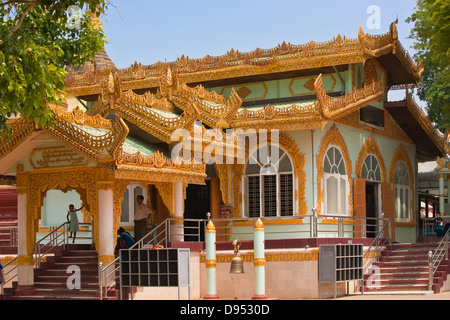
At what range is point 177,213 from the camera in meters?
21.2

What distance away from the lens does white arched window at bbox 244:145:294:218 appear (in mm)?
23609

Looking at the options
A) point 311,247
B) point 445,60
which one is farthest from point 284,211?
point 445,60

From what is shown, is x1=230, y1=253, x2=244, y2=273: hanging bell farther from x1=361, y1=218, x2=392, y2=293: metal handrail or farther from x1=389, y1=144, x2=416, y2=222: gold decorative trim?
x1=389, y1=144, x2=416, y2=222: gold decorative trim

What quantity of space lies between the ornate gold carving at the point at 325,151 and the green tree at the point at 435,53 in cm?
322

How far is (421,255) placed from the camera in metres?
22.4

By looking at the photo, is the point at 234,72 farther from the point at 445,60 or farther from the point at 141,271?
the point at 141,271

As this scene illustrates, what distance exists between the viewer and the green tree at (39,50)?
15680 mm

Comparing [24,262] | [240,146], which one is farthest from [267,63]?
[24,262]

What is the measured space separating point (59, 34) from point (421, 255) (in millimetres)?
10924

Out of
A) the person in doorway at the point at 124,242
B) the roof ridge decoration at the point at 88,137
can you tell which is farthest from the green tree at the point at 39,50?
the person in doorway at the point at 124,242

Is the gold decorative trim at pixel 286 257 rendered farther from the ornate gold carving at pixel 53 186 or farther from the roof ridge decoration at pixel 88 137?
the roof ridge decoration at pixel 88 137

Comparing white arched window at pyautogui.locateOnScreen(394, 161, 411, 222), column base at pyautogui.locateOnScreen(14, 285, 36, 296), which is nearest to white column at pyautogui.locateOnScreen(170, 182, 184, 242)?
column base at pyautogui.locateOnScreen(14, 285, 36, 296)

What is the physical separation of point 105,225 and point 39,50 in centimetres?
437

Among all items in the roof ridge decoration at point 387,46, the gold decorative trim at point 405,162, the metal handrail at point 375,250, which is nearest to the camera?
the metal handrail at point 375,250
